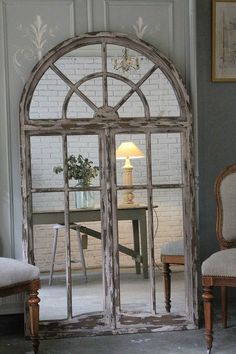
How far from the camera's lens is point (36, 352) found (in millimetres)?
2723

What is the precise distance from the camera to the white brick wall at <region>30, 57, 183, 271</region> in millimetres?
2990

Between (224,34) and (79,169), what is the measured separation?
125 centimetres

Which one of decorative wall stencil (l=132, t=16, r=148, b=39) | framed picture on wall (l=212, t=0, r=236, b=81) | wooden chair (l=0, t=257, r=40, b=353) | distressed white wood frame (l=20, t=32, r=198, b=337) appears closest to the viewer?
wooden chair (l=0, t=257, r=40, b=353)

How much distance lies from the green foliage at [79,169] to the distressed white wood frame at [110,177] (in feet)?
0.12

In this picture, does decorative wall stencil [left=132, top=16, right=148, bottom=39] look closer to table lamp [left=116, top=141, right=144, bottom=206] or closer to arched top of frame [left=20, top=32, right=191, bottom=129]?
arched top of frame [left=20, top=32, right=191, bottom=129]

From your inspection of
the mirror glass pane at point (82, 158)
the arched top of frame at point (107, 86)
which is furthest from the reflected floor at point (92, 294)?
the arched top of frame at point (107, 86)

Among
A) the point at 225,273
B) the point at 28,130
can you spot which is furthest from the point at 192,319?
the point at 28,130

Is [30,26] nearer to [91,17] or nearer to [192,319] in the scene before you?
[91,17]

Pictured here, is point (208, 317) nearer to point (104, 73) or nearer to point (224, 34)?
point (104, 73)

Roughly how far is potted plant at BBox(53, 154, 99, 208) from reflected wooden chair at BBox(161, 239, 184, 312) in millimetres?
505

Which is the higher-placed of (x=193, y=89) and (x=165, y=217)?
(x=193, y=89)

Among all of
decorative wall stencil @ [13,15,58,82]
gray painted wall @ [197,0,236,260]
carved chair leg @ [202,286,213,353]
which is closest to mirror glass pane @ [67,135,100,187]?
decorative wall stencil @ [13,15,58,82]

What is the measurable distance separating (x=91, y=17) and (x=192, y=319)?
1.85 meters

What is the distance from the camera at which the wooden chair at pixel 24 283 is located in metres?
2.62
